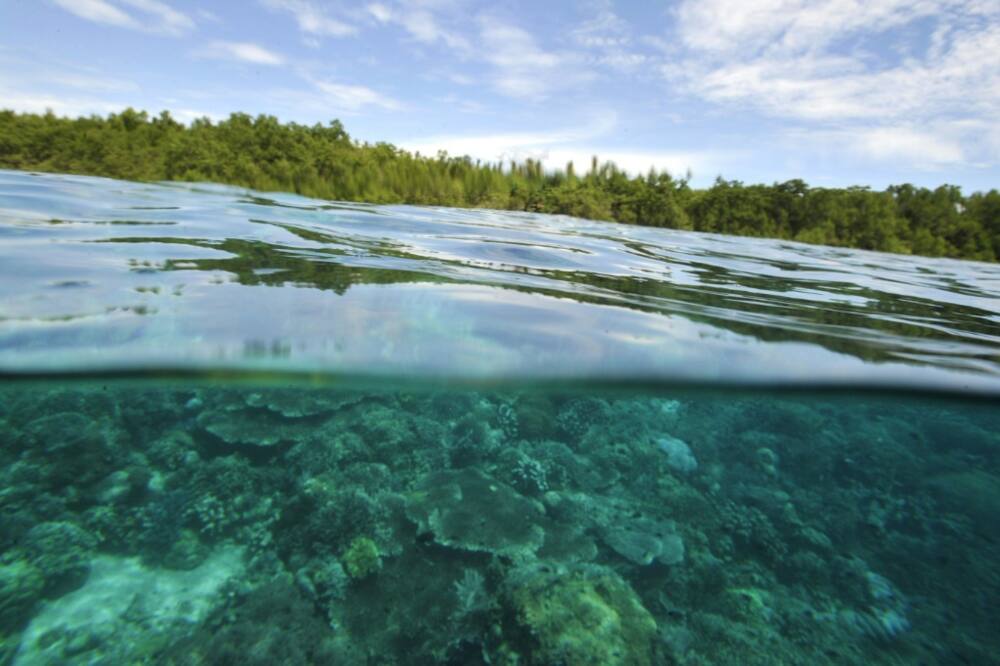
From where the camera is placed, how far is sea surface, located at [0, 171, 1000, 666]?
4652 millimetres

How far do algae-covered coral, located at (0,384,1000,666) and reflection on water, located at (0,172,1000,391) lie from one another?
4.82 feet

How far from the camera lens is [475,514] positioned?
22.1 ft

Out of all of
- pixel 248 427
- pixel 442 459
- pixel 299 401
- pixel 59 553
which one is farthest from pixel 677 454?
pixel 59 553

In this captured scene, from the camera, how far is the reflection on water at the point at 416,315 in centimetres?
416

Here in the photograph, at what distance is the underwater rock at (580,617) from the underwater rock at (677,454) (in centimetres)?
431

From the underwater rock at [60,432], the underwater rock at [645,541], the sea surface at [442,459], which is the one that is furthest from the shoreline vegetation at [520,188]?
the underwater rock at [645,541]

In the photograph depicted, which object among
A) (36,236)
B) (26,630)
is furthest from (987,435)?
(36,236)

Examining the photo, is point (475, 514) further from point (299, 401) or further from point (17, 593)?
point (17, 593)

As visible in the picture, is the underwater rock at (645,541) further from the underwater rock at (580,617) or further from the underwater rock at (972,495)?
the underwater rock at (972,495)

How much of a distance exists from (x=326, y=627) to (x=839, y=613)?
691 cm

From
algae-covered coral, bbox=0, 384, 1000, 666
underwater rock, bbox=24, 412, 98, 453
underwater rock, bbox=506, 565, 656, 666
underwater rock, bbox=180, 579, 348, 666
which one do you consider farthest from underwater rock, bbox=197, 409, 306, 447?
underwater rock, bbox=506, 565, 656, 666

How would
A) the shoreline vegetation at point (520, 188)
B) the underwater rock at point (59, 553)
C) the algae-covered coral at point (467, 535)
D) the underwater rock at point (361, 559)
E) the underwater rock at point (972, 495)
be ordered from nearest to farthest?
the algae-covered coral at point (467, 535)
the underwater rock at point (59, 553)
the underwater rock at point (361, 559)
the underwater rock at point (972, 495)
the shoreline vegetation at point (520, 188)

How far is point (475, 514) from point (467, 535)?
1.40 feet

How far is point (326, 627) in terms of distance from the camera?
5.18 meters
